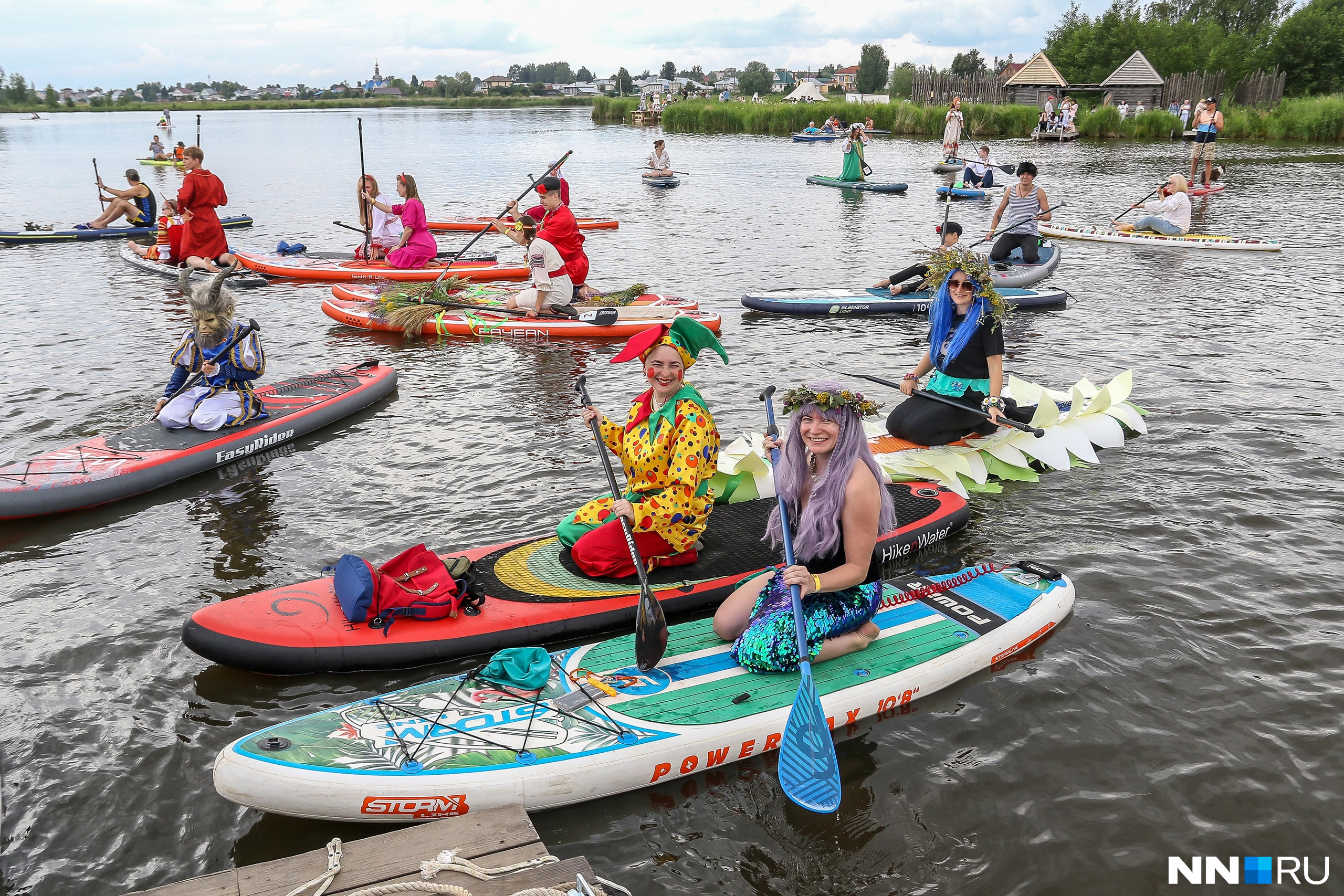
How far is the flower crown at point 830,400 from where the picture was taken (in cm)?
439

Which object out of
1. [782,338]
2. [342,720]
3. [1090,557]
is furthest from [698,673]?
[782,338]

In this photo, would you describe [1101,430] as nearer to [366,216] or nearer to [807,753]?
[807,753]

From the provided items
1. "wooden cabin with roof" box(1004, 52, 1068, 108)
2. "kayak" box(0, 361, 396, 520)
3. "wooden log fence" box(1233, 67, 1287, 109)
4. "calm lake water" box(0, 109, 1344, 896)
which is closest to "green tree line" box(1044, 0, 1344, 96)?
"wooden log fence" box(1233, 67, 1287, 109)

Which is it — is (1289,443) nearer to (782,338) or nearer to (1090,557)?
(1090,557)

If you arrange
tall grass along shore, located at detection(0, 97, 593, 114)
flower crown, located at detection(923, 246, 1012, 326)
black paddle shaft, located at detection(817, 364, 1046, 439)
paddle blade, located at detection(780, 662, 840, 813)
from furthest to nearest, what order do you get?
tall grass along shore, located at detection(0, 97, 593, 114)
black paddle shaft, located at detection(817, 364, 1046, 439)
flower crown, located at detection(923, 246, 1012, 326)
paddle blade, located at detection(780, 662, 840, 813)

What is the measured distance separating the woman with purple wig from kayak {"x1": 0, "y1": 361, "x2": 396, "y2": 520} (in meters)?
5.31

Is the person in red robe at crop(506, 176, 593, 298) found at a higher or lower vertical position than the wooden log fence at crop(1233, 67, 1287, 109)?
lower

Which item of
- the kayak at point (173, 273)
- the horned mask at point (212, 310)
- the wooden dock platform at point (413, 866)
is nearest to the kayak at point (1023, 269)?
the horned mask at point (212, 310)

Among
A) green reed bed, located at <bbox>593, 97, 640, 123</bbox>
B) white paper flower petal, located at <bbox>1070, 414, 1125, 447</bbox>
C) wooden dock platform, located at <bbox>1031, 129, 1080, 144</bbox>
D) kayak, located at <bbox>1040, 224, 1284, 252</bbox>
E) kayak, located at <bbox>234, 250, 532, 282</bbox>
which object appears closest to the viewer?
white paper flower petal, located at <bbox>1070, 414, 1125, 447</bbox>

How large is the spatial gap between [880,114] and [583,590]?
46.2m

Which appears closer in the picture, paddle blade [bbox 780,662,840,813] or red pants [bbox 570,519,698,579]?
paddle blade [bbox 780,662,840,813]

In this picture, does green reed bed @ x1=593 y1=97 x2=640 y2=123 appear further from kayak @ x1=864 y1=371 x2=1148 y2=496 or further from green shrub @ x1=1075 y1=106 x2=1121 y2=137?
kayak @ x1=864 y1=371 x2=1148 y2=496

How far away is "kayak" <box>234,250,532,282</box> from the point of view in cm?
1521

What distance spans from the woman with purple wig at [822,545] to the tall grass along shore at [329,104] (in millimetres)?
128704
